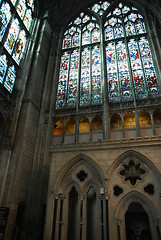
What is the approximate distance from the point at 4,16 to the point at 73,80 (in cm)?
533

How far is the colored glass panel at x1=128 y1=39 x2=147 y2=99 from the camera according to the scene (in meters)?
10.1

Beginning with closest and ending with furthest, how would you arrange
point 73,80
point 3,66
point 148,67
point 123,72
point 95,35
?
point 3,66, point 148,67, point 123,72, point 73,80, point 95,35

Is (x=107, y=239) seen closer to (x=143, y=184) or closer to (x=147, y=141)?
(x=143, y=184)

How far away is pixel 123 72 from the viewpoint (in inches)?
437

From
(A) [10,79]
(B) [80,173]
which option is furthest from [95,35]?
(B) [80,173]

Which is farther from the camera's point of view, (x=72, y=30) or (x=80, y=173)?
(x=72, y=30)

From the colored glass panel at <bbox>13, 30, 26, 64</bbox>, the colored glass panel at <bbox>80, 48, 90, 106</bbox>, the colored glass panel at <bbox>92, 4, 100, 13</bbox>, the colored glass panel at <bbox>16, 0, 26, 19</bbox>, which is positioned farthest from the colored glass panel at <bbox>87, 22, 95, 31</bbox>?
the colored glass panel at <bbox>13, 30, 26, 64</bbox>

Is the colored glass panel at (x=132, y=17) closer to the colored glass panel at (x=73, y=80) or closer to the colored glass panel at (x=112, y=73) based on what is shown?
the colored glass panel at (x=112, y=73)

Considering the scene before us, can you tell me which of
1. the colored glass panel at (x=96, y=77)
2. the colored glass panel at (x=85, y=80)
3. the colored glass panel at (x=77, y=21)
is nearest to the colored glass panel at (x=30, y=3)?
the colored glass panel at (x=77, y=21)

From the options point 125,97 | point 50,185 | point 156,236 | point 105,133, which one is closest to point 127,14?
point 125,97

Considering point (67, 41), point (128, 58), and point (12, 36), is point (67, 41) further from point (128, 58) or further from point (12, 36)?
point (128, 58)

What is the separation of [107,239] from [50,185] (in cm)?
287

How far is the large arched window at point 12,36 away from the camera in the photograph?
9.54 m

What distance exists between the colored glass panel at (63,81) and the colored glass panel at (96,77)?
6.34ft
